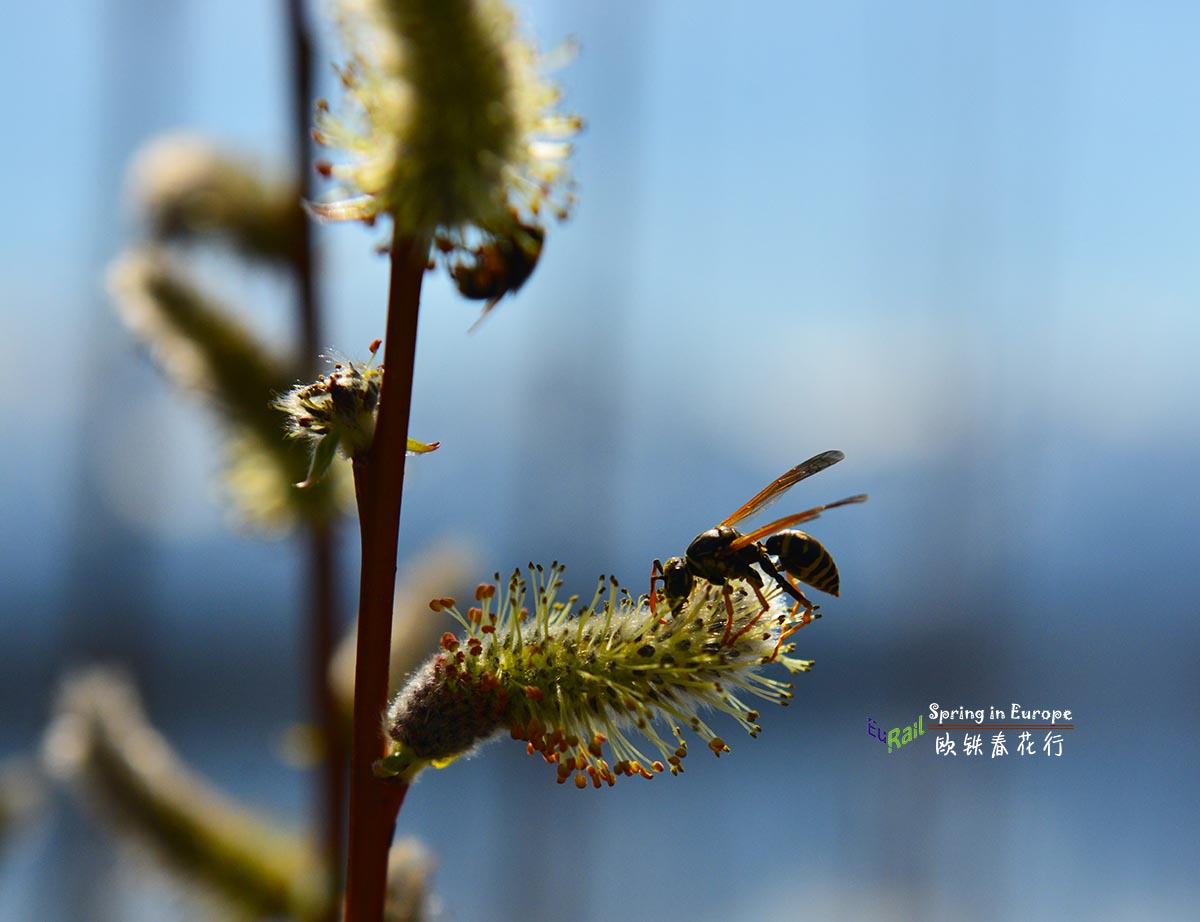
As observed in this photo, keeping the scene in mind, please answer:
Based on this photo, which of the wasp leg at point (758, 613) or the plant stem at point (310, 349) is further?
the plant stem at point (310, 349)

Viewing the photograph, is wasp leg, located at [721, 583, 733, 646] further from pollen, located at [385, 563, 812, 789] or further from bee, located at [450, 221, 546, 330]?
bee, located at [450, 221, 546, 330]

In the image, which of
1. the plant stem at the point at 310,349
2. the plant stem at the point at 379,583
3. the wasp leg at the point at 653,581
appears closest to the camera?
the plant stem at the point at 379,583

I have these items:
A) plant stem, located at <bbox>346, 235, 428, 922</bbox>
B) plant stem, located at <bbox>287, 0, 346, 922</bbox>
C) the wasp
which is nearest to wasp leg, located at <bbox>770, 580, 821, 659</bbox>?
the wasp

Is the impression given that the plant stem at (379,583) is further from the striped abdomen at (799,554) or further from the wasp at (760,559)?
the striped abdomen at (799,554)

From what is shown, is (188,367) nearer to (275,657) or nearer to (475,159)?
(475,159)

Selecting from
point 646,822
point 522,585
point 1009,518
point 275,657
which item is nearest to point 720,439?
point 275,657

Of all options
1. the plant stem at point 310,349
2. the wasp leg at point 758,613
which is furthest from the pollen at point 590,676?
the plant stem at point 310,349

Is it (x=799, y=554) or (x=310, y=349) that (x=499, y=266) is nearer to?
(x=799, y=554)

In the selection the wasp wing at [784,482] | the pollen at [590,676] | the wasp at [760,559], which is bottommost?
the pollen at [590,676]
